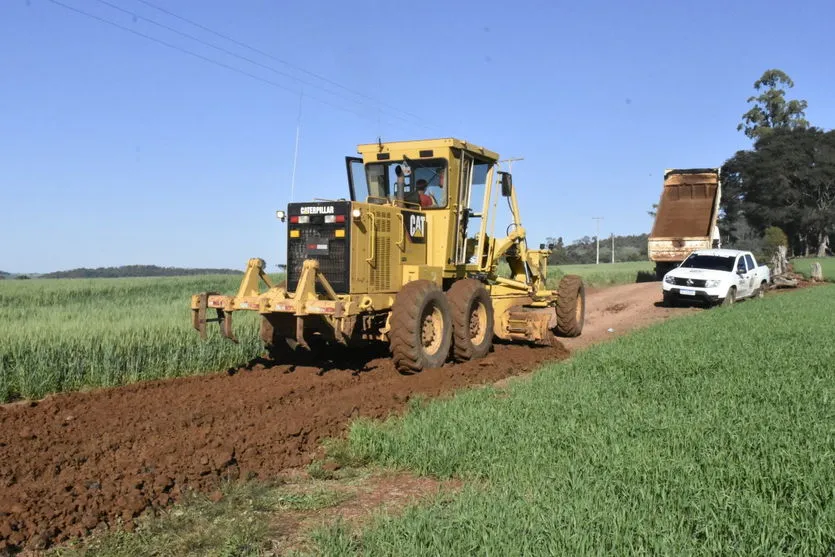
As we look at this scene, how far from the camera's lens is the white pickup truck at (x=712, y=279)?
18562 millimetres

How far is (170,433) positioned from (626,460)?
3874 mm

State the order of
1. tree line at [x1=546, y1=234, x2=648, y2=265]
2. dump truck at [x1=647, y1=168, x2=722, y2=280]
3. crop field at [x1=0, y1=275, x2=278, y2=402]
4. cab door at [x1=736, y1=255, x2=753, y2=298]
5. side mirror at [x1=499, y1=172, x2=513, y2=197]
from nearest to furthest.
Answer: crop field at [x1=0, y1=275, x2=278, y2=402] < side mirror at [x1=499, y1=172, x2=513, y2=197] < cab door at [x1=736, y1=255, x2=753, y2=298] < dump truck at [x1=647, y1=168, x2=722, y2=280] < tree line at [x1=546, y1=234, x2=648, y2=265]

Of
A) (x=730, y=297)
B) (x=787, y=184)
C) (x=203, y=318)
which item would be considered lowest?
(x=730, y=297)

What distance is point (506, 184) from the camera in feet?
37.7

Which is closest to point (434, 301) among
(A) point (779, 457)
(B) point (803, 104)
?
(A) point (779, 457)

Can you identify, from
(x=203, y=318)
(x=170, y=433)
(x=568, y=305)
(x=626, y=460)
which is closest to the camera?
(x=626, y=460)

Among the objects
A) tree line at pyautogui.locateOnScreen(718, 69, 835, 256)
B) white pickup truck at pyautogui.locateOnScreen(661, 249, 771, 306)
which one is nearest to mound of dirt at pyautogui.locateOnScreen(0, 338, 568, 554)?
white pickup truck at pyautogui.locateOnScreen(661, 249, 771, 306)

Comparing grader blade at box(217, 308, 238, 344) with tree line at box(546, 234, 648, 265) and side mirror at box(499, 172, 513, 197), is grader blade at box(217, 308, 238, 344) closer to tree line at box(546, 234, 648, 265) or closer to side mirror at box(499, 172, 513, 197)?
side mirror at box(499, 172, 513, 197)

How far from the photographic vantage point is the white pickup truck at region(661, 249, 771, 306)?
1856 centimetres

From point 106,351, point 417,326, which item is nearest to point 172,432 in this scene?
point 417,326

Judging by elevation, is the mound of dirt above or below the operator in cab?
below

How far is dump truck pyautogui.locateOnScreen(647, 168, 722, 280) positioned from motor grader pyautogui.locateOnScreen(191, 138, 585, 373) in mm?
14540

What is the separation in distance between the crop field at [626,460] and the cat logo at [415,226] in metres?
2.68

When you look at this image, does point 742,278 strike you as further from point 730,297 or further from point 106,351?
Result: point 106,351
